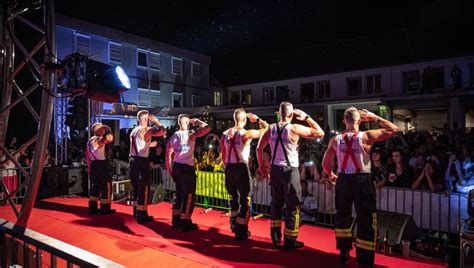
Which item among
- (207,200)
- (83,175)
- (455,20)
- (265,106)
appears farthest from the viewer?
(265,106)

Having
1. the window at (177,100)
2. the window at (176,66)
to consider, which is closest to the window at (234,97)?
the window at (177,100)

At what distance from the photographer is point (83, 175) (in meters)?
10.1

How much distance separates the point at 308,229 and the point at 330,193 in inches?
50.9

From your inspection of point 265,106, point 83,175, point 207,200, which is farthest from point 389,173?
point 265,106

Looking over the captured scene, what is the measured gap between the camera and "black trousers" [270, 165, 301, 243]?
489 centimetres

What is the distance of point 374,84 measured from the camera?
2523 centimetres

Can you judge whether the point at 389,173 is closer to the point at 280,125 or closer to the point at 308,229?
the point at 308,229

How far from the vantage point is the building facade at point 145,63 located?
21.1 meters

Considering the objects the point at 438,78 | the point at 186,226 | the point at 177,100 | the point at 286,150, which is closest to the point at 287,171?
the point at 286,150

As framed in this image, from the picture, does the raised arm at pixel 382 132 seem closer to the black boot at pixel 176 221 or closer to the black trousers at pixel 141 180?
the black boot at pixel 176 221

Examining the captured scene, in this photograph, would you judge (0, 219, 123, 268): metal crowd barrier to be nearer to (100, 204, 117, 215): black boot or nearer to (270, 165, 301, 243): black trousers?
(270, 165, 301, 243): black trousers

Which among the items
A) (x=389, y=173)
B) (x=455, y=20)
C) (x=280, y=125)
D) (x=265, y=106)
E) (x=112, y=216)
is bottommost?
(x=112, y=216)

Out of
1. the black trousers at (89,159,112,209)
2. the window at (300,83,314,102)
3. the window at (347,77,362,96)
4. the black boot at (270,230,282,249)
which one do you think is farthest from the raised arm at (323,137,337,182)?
the window at (347,77,362,96)

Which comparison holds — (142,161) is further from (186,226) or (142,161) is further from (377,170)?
(377,170)
